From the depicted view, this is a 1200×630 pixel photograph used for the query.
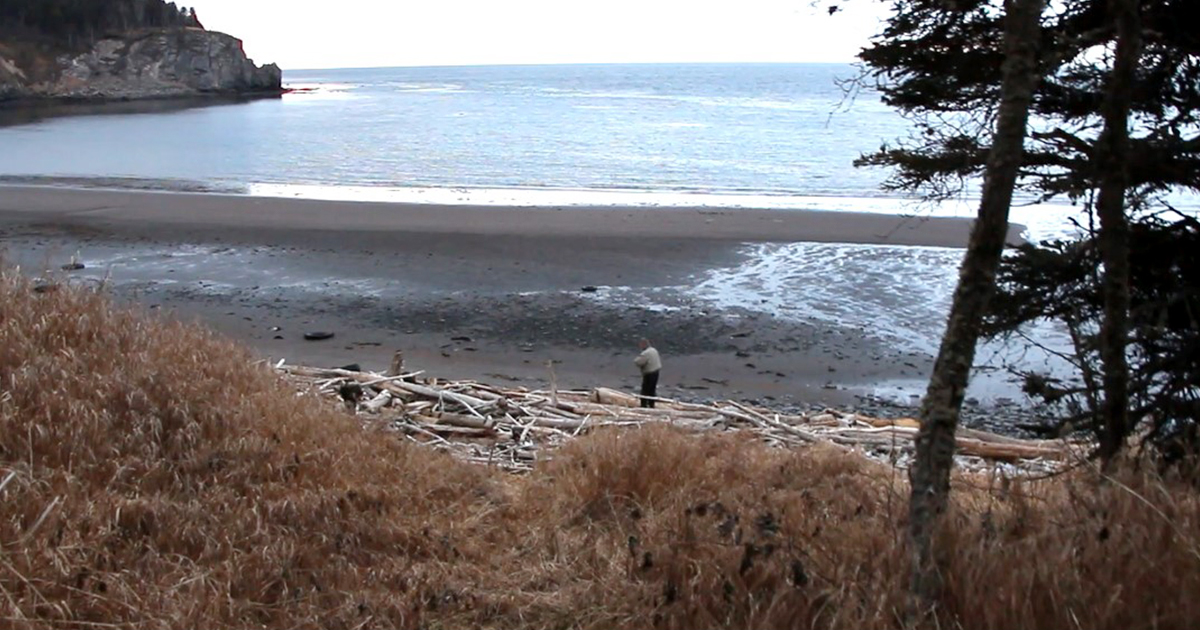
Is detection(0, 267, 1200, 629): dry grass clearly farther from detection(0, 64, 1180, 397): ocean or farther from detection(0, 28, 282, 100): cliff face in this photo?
detection(0, 28, 282, 100): cliff face

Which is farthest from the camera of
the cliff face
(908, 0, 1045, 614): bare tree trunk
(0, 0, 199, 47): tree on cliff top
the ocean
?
(0, 0, 199, 47): tree on cliff top

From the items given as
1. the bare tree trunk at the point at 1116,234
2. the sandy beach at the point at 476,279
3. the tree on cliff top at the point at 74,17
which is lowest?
the sandy beach at the point at 476,279

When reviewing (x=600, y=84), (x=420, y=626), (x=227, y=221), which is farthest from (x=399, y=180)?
(x=600, y=84)

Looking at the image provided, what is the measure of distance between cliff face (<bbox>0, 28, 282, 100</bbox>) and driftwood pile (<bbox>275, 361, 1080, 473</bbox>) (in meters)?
94.3

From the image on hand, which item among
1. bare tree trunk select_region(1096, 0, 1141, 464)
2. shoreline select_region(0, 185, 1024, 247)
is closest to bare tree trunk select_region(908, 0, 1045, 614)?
bare tree trunk select_region(1096, 0, 1141, 464)

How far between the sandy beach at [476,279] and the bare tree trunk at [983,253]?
20.4 ft

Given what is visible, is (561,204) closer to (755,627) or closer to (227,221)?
(227,221)

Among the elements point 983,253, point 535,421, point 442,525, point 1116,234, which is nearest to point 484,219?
point 535,421

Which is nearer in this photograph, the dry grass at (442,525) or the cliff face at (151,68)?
the dry grass at (442,525)

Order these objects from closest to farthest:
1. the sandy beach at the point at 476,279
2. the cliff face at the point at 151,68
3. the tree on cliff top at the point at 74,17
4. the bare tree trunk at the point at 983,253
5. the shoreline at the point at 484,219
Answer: the bare tree trunk at the point at 983,253 → the sandy beach at the point at 476,279 → the shoreline at the point at 484,219 → the cliff face at the point at 151,68 → the tree on cliff top at the point at 74,17

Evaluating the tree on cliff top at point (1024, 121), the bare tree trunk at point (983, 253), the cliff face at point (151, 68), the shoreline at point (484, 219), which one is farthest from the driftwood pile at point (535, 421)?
the cliff face at point (151, 68)

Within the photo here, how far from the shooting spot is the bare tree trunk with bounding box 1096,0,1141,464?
4.37 meters

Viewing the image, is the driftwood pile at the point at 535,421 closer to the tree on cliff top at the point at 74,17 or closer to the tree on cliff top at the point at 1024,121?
the tree on cliff top at the point at 1024,121

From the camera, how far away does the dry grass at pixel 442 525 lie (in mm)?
3246
